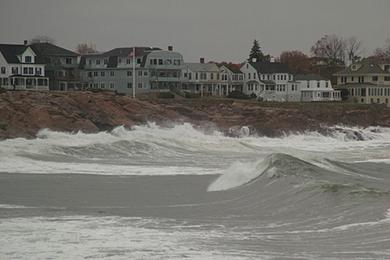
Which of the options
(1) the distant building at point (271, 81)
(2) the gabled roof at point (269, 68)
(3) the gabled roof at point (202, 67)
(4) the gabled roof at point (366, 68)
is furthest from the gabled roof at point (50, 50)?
(4) the gabled roof at point (366, 68)

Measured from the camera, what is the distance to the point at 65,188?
22406mm

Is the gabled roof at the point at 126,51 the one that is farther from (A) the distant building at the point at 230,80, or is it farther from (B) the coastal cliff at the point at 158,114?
(B) the coastal cliff at the point at 158,114

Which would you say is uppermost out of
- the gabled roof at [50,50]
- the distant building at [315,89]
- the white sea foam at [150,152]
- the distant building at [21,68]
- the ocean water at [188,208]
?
the gabled roof at [50,50]

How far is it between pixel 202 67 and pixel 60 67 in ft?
64.2

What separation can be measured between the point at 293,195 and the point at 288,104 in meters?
58.5

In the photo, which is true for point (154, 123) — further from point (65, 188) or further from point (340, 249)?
point (340, 249)

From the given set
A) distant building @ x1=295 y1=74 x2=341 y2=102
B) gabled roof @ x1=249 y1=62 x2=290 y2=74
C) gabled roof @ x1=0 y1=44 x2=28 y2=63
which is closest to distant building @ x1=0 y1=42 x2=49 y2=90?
gabled roof @ x1=0 y1=44 x2=28 y2=63

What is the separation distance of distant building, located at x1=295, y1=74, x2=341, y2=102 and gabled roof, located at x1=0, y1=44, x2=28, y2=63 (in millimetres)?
39111

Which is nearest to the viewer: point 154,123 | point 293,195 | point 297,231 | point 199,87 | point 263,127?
point 297,231

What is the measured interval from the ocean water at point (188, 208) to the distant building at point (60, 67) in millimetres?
57665

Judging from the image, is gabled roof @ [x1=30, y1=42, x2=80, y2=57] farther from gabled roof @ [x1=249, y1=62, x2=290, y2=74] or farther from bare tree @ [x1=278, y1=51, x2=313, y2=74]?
bare tree @ [x1=278, y1=51, x2=313, y2=74]

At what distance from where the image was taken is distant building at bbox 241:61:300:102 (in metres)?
100

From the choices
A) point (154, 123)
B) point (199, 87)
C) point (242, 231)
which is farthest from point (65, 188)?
point (199, 87)

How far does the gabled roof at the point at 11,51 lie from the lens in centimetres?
8412
